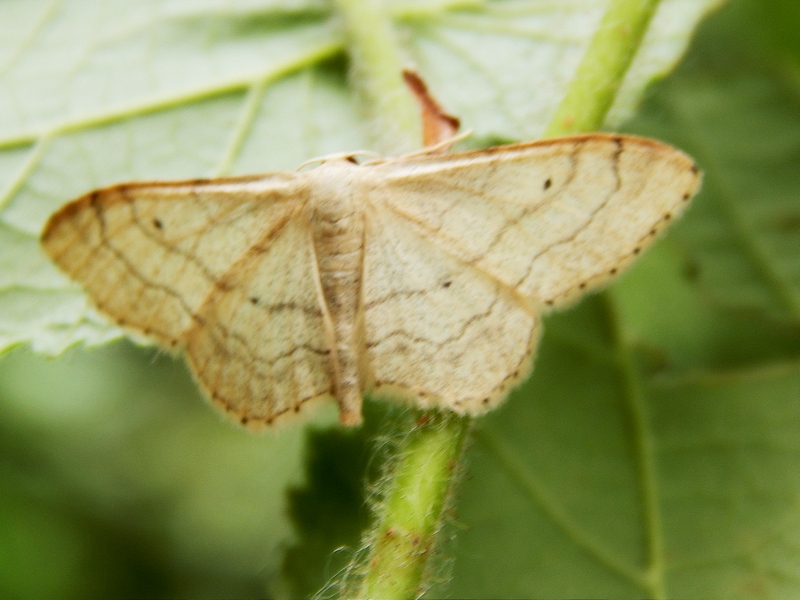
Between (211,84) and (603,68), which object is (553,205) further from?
(211,84)

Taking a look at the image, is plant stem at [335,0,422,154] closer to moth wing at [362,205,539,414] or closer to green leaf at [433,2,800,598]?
moth wing at [362,205,539,414]

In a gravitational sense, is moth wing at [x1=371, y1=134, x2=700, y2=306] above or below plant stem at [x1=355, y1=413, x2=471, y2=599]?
above

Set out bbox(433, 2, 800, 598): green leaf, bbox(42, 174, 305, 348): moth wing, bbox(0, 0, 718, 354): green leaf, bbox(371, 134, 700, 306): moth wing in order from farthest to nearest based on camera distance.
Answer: bbox(0, 0, 718, 354): green leaf, bbox(433, 2, 800, 598): green leaf, bbox(42, 174, 305, 348): moth wing, bbox(371, 134, 700, 306): moth wing

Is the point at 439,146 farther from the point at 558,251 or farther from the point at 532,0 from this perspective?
the point at 532,0

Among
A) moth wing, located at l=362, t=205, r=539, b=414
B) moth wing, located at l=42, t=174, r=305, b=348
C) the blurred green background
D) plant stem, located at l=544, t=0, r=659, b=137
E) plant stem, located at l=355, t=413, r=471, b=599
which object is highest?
plant stem, located at l=544, t=0, r=659, b=137

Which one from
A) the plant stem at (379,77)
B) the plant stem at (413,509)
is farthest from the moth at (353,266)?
the plant stem at (379,77)

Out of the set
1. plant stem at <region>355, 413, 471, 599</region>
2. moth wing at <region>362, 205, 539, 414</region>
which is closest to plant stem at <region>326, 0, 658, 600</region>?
plant stem at <region>355, 413, 471, 599</region>

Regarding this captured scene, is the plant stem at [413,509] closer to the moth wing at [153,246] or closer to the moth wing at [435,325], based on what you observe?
the moth wing at [435,325]
